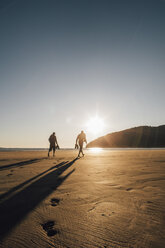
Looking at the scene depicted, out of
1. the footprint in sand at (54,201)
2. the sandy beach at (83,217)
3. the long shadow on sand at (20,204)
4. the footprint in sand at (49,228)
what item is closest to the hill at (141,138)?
the sandy beach at (83,217)

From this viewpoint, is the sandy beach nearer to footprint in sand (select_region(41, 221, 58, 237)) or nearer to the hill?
footprint in sand (select_region(41, 221, 58, 237))

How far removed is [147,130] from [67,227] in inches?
4139

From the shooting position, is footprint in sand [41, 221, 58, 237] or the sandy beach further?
footprint in sand [41, 221, 58, 237]

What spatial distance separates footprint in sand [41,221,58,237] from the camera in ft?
5.36

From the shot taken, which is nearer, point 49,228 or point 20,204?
point 49,228

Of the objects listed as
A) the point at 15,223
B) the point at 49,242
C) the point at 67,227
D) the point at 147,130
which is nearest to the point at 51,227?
the point at 67,227

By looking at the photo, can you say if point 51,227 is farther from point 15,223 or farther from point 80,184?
point 80,184

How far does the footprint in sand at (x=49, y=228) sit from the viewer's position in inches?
64.3

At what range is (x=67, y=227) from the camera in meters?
1.73

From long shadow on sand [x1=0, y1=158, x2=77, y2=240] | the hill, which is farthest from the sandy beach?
the hill

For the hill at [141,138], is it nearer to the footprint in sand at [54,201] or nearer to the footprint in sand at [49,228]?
the footprint in sand at [54,201]

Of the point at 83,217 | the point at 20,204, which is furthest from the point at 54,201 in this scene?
the point at 83,217

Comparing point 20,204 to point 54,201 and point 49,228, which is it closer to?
point 54,201

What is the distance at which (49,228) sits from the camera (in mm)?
1746
